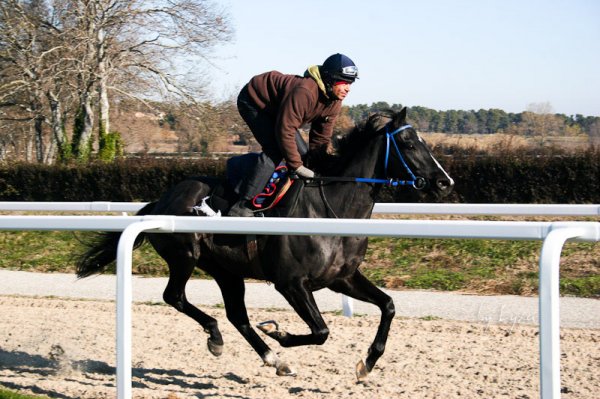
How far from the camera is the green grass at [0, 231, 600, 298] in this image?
27.1 ft

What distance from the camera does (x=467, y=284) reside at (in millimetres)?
8352

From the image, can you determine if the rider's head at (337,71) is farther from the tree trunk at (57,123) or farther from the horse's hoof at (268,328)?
the tree trunk at (57,123)

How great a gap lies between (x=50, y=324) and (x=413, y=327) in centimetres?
283

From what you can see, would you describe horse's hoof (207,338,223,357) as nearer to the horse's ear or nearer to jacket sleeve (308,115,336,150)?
jacket sleeve (308,115,336,150)

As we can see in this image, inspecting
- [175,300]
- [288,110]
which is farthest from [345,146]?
[175,300]

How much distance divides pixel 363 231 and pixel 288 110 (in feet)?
5.61

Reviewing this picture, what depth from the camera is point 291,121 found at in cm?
481

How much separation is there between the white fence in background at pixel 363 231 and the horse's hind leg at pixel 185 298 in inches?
58.3

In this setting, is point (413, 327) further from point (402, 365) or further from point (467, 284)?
point (467, 284)

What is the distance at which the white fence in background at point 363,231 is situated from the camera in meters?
2.66

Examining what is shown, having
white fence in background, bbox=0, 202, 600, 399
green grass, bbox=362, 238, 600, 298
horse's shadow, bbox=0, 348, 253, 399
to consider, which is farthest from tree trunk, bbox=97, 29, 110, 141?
white fence in background, bbox=0, 202, 600, 399

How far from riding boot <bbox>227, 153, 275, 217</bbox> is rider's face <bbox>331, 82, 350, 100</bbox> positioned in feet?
1.87

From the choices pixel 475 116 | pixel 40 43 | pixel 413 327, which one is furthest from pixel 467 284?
pixel 475 116

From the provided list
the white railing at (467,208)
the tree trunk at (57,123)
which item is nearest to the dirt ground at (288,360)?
the white railing at (467,208)
